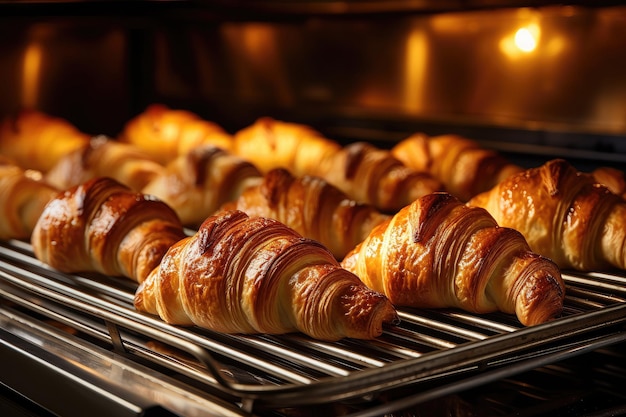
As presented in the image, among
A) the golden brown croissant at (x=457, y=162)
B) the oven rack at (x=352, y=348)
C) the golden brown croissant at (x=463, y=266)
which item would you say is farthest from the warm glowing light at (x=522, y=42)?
the golden brown croissant at (x=463, y=266)

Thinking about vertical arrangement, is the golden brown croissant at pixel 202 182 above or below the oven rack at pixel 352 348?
above

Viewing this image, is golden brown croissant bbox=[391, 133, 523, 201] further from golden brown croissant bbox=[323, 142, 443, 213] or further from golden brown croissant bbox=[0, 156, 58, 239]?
golden brown croissant bbox=[0, 156, 58, 239]

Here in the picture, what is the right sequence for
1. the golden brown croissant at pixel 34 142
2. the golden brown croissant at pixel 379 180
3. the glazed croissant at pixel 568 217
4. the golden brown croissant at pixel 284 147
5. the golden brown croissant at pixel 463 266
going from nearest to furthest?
the golden brown croissant at pixel 463 266, the glazed croissant at pixel 568 217, the golden brown croissant at pixel 379 180, the golden brown croissant at pixel 284 147, the golden brown croissant at pixel 34 142

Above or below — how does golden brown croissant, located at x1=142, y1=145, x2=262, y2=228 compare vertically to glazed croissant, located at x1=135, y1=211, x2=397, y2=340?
above

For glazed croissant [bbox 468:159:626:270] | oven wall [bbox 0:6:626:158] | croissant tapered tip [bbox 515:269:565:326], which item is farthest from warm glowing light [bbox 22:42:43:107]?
croissant tapered tip [bbox 515:269:565:326]

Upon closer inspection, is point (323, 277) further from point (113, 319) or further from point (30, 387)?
point (30, 387)

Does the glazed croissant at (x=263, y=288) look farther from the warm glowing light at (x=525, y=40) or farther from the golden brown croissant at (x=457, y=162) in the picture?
the warm glowing light at (x=525, y=40)

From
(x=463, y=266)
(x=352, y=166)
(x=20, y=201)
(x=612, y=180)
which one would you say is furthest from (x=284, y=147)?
(x=463, y=266)
